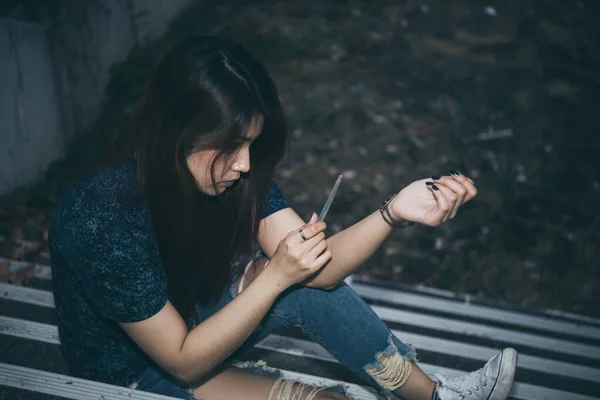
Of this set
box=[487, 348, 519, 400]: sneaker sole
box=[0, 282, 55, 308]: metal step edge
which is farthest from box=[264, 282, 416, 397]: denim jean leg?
box=[0, 282, 55, 308]: metal step edge

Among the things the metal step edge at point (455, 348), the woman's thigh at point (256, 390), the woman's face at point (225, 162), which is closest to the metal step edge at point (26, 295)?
the metal step edge at point (455, 348)

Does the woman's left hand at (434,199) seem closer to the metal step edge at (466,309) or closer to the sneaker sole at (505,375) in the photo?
the sneaker sole at (505,375)

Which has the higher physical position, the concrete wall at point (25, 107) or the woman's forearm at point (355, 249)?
the woman's forearm at point (355, 249)

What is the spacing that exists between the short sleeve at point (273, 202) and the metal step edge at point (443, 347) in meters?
0.68

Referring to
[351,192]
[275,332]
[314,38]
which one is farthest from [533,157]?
[275,332]

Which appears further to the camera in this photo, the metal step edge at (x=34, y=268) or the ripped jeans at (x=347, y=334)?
the metal step edge at (x=34, y=268)

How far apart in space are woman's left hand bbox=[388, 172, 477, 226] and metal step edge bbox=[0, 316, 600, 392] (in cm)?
85

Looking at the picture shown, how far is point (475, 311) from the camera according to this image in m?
3.00

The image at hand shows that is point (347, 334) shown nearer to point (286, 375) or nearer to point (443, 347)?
point (286, 375)

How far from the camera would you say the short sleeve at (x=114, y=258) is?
156cm

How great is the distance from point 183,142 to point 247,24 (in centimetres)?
445

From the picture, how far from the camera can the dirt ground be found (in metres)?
3.77

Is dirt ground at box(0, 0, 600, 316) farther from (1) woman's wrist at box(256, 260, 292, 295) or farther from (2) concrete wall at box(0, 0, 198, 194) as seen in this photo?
(1) woman's wrist at box(256, 260, 292, 295)

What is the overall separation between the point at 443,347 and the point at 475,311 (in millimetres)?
514
